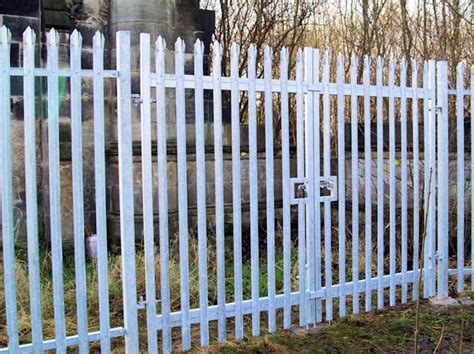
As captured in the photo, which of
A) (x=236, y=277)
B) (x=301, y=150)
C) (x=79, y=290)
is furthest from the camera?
(x=301, y=150)

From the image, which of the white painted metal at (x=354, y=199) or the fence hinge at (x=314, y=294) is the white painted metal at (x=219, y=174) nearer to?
the fence hinge at (x=314, y=294)

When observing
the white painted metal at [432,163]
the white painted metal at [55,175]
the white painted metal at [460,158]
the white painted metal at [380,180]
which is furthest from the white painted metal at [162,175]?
the white painted metal at [460,158]

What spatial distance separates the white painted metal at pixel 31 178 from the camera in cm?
328

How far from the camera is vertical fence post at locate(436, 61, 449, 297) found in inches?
205

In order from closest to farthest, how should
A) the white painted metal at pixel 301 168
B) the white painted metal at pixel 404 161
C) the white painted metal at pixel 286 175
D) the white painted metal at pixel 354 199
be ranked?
the white painted metal at pixel 286 175 < the white painted metal at pixel 301 168 < the white painted metal at pixel 354 199 < the white painted metal at pixel 404 161

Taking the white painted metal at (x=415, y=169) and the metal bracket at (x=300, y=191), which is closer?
the metal bracket at (x=300, y=191)

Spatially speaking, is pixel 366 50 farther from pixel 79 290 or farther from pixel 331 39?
pixel 79 290

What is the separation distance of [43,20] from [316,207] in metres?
4.23

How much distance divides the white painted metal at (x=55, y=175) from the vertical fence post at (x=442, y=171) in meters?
3.49

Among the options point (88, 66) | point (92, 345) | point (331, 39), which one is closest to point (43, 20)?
point (88, 66)

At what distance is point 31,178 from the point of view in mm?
3314

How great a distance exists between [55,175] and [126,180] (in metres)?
0.47

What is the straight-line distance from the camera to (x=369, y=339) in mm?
4285

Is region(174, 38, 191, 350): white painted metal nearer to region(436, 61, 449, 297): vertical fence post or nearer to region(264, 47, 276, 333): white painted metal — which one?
region(264, 47, 276, 333): white painted metal
